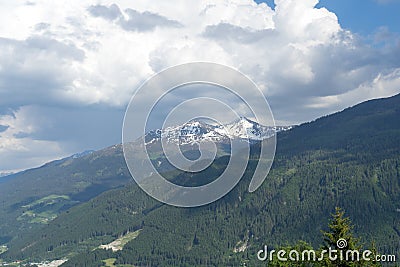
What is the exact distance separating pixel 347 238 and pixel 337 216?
2.43 metres

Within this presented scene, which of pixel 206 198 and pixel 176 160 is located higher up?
pixel 176 160

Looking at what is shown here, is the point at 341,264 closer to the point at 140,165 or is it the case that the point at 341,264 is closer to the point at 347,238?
the point at 347,238

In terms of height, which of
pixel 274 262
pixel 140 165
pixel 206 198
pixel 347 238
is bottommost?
pixel 274 262

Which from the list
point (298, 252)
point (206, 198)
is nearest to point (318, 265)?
point (298, 252)

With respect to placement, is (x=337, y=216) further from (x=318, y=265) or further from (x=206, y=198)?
(x=206, y=198)

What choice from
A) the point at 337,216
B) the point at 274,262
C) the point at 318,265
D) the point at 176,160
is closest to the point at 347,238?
the point at 337,216

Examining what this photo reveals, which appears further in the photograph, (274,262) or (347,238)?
(274,262)

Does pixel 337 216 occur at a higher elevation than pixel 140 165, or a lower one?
lower

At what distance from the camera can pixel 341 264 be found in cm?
4366

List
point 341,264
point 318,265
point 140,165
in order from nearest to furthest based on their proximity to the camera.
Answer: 1. point 140,165
2. point 341,264
3. point 318,265

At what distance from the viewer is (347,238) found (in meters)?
44.2

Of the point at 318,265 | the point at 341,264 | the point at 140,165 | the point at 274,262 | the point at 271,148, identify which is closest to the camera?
the point at 271,148

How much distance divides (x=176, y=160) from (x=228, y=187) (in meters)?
16.8

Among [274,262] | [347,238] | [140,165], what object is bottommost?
[274,262]
